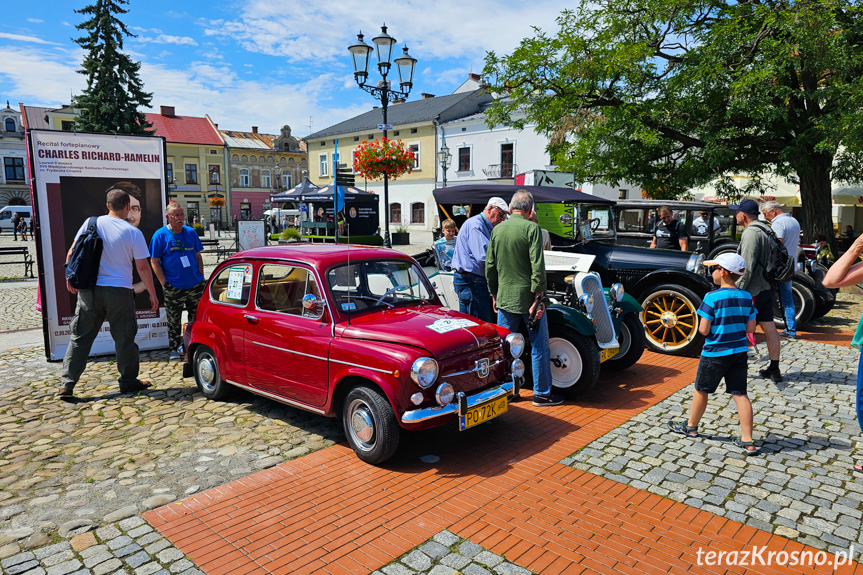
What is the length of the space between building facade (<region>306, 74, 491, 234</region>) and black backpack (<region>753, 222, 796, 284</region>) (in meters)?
33.8

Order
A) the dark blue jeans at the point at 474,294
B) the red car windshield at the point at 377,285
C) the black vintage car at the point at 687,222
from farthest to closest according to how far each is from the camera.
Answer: the black vintage car at the point at 687,222
the dark blue jeans at the point at 474,294
the red car windshield at the point at 377,285

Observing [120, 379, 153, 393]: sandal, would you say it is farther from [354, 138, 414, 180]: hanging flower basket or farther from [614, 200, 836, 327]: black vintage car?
[354, 138, 414, 180]: hanging flower basket

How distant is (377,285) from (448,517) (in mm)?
2124

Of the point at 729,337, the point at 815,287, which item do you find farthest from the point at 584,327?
the point at 815,287

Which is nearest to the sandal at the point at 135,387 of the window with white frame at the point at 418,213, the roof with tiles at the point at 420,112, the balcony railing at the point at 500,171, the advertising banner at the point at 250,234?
the advertising banner at the point at 250,234

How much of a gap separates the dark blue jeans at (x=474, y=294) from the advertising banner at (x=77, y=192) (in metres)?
3.72

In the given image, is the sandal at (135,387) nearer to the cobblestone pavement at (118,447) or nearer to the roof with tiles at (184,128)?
the cobblestone pavement at (118,447)

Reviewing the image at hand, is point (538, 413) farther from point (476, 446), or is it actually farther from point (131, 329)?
point (131, 329)

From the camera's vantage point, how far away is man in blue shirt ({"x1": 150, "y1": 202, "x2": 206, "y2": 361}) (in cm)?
676

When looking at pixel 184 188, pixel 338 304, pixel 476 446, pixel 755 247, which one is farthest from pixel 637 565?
pixel 184 188

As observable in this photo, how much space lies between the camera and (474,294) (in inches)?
244

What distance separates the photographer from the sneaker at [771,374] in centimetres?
624

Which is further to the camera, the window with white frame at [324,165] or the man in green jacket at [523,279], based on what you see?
the window with white frame at [324,165]

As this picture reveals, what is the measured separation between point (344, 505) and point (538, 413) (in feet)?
7.88
